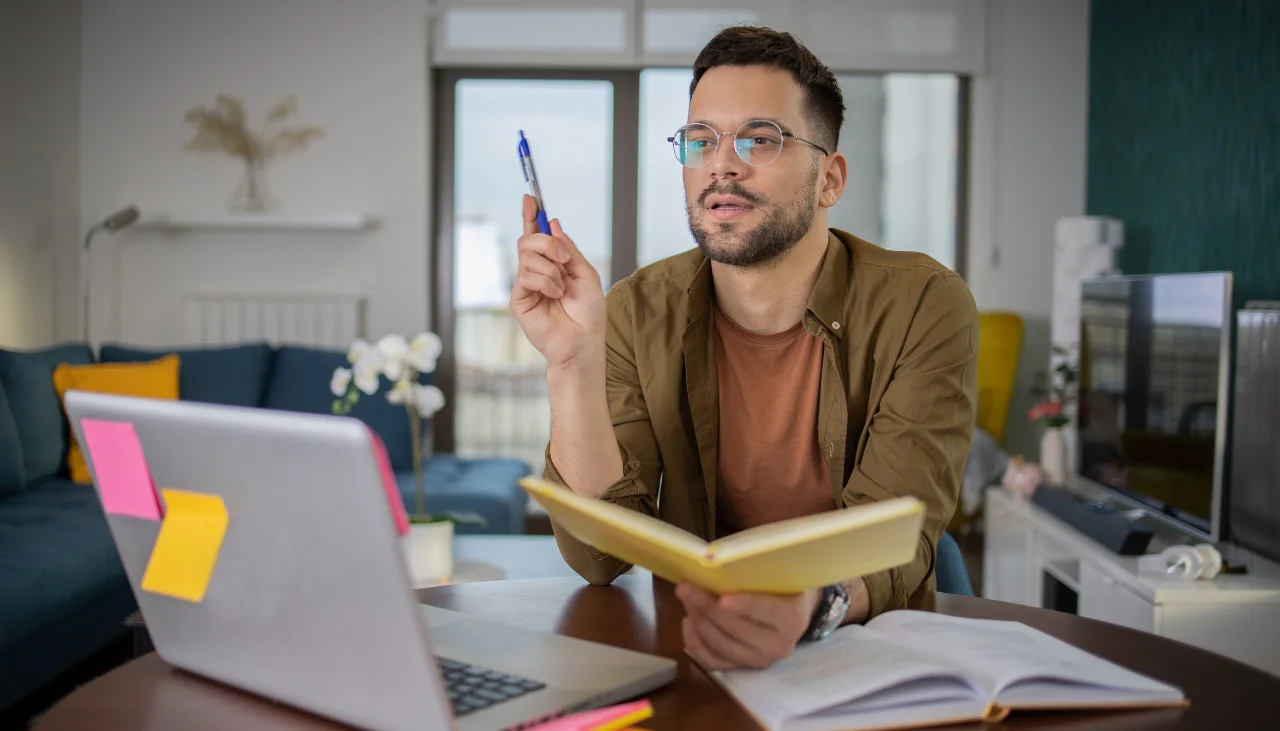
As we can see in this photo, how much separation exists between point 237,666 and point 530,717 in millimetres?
206

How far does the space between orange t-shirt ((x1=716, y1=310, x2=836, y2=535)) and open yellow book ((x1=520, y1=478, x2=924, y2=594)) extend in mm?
685

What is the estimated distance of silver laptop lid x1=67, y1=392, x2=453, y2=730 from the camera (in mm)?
560

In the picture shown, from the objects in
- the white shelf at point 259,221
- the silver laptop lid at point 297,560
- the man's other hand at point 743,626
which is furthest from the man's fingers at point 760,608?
the white shelf at point 259,221

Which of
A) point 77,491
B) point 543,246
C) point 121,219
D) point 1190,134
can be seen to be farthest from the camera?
point 121,219

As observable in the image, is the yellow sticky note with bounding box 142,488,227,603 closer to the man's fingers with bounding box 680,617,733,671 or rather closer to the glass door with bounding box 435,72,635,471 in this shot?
the man's fingers with bounding box 680,617,733,671

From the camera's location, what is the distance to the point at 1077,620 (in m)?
0.97

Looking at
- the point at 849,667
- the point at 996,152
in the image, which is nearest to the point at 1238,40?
the point at 996,152

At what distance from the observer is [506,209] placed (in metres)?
4.90

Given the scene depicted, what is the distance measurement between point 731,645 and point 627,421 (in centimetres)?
71

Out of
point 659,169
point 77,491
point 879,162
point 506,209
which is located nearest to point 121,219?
point 77,491

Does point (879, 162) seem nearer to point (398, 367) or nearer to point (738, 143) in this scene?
point (398, 367)

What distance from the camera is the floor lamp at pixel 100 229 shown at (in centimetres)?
430

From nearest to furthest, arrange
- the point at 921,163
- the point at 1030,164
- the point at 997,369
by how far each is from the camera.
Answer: the point at 997,369 < the point at 1030,164 < the point at 921,163

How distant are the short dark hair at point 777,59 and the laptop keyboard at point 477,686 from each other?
94 centimetres
